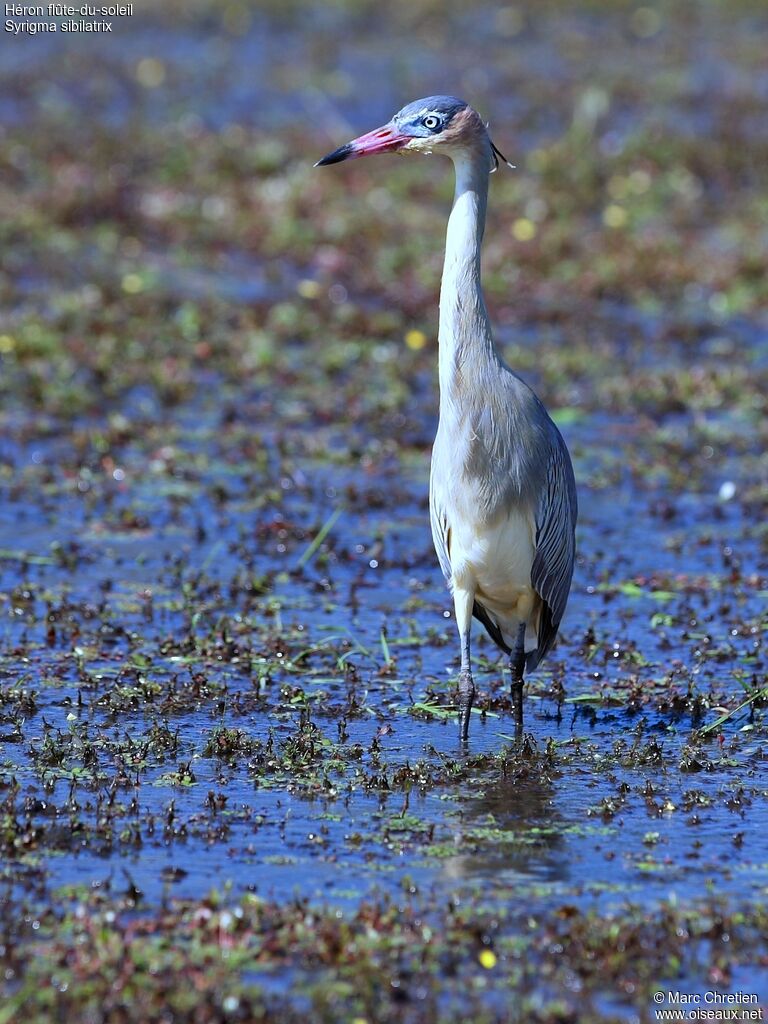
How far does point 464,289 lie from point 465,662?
1.39 m

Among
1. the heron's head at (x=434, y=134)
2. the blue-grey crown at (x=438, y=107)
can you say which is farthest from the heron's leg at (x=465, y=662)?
the blue-grey crown at (x=438, y=107)

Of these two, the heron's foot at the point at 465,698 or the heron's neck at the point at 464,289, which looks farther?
the heron's foot at the point at 465,698

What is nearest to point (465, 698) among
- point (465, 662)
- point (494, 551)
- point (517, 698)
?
point (465, 662)

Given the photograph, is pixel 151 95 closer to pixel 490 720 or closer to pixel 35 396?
pixel 35 396

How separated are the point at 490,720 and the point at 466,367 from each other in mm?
1426

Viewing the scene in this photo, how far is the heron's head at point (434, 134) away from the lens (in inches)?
236

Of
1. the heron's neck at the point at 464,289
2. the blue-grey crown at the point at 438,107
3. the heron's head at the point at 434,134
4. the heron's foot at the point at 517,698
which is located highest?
the blue-grey crown at the point at 438,107

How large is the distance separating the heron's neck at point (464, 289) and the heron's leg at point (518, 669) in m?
1.00

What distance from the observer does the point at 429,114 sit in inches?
237

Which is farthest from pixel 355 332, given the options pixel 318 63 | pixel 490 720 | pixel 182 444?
pixel 318 63

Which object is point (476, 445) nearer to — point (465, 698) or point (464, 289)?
point (464, 289)

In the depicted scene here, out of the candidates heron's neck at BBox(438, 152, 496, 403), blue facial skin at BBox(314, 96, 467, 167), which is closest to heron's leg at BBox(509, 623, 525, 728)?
heron's neck at BBox(438, 152, 496, 403)

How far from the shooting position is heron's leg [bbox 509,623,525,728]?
20.9ft

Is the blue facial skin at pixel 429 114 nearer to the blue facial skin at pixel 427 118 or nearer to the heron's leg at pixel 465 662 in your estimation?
the blue facial skin at pixel 427 118
